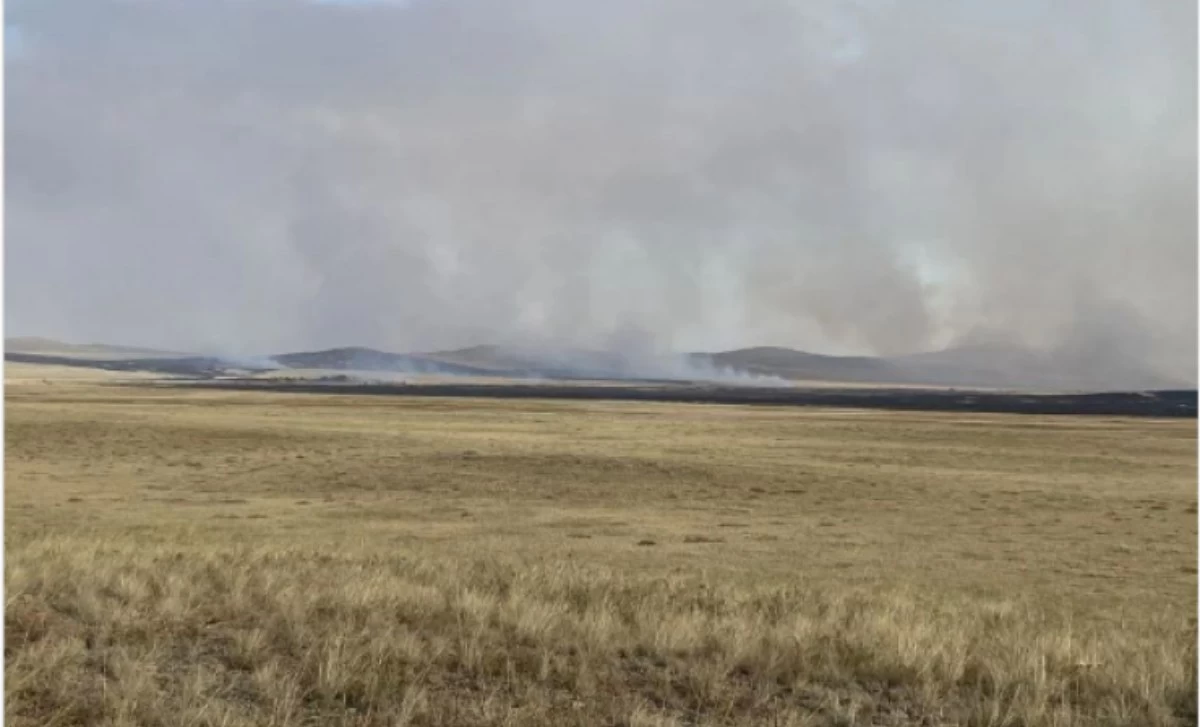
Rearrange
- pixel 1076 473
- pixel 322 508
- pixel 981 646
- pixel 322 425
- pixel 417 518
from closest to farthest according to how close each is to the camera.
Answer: pixel 981 646
pixel 417 518
pixel 322 508
pixel 1076 473
pixel 322 425

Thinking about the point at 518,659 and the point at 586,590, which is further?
the point at 586,590

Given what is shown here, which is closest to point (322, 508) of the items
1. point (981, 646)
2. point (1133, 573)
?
point (1133, 573)

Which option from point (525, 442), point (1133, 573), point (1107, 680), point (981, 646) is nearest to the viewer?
point (1107, 680)

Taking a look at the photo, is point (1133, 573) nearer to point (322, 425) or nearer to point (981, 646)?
point (981, 646)

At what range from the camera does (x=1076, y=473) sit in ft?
134

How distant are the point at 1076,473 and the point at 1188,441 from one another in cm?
2630

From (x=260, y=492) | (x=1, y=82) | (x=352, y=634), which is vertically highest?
(x=1, y=82)

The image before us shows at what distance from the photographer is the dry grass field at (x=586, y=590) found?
6.78 metres

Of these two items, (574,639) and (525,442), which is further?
(525,442)

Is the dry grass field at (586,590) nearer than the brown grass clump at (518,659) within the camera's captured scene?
No

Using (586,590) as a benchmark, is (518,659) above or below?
above

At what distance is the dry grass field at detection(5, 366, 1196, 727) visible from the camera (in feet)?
22.2

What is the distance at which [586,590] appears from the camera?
35.8ft

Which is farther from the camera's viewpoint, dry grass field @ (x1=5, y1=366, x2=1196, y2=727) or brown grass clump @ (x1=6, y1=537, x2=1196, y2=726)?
dry grass field @ (x1=5, y1=366, x2=1196, y2=727)
